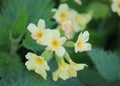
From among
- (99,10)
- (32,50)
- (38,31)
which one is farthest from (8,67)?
(99,10)

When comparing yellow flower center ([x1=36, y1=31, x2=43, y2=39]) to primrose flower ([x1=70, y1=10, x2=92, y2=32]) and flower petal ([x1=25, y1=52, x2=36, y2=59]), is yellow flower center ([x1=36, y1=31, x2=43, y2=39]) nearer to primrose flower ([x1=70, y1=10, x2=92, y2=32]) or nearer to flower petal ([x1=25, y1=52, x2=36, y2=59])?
flower petal ([x1=25, y1=52, x2=36, y2=59])

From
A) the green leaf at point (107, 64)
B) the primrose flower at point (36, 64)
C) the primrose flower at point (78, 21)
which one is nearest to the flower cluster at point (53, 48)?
the primrose flower at point (36, 64)

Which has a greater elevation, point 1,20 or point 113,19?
point 1,20

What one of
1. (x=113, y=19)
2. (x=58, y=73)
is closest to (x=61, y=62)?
(x=58, y=73)

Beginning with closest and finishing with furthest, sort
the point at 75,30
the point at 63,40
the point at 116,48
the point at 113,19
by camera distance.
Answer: the point at 63,40
the point at 75,30
the point at 116,48
the point at 113,19

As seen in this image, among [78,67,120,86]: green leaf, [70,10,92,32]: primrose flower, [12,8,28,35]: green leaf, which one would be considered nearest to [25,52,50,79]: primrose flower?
[12,8,28,35]: green leaf

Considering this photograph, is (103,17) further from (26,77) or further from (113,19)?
(26,77)

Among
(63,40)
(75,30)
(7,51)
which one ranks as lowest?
(7,51)
